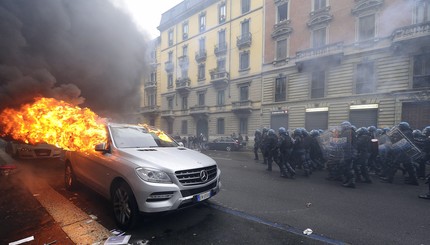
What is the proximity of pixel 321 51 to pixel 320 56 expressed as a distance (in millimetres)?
379

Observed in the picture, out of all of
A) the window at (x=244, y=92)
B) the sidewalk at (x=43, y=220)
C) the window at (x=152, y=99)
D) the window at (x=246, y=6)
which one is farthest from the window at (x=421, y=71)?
the window at (x=152, y=99)

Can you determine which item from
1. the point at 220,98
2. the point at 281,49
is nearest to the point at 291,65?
the point at 281,49

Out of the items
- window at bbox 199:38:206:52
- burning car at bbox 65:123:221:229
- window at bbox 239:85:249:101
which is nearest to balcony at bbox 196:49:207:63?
window at bbox 199:38:206:52

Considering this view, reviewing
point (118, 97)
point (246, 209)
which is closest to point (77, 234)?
point (246, 209)

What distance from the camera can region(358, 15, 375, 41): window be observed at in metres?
15.3

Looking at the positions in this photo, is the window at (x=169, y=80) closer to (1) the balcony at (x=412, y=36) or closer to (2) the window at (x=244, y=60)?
(2) the window at (x=244, y=60)

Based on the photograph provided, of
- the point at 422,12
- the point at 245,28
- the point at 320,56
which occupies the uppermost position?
the point at 245,28

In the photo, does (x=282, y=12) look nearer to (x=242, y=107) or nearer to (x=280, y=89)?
(x=280, y=89)

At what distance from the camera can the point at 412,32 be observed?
42.4 feet

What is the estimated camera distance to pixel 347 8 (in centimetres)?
1642

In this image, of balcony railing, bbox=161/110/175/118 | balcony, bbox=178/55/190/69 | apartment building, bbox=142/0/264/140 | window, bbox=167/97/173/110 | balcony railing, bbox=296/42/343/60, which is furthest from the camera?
window, bbox=167/97/173/110

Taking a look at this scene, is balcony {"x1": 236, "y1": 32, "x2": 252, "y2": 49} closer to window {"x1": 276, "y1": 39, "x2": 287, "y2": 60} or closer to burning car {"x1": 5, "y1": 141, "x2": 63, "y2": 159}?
window {"x1": 276, "y1": 39, "x2": 287, "y2": 60}

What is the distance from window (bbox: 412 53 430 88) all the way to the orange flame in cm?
1727

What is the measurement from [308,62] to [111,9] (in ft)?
51.0
